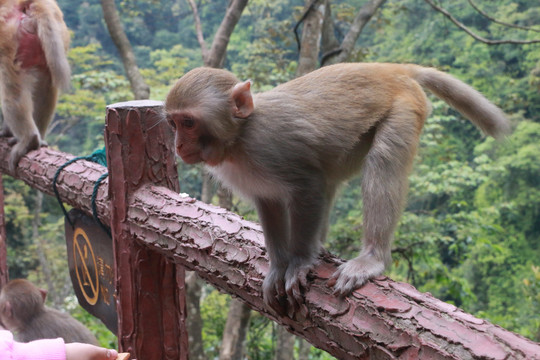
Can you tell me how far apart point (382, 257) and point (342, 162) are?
55cm

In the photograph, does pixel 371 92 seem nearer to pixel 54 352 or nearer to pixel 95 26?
pixel 54 352

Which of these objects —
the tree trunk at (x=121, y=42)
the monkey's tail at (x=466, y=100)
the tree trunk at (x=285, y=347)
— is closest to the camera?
the monkey's tail at (x=466, y=100)

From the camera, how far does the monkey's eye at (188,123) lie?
218 cm

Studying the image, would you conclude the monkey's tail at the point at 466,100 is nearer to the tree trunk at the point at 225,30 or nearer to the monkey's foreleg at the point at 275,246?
the monkey's foreleg at the point at 275,246

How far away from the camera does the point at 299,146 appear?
223 cm

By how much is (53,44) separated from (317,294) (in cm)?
381

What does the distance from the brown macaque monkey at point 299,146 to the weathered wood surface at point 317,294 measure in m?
0.10

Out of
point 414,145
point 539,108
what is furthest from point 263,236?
point 539,108

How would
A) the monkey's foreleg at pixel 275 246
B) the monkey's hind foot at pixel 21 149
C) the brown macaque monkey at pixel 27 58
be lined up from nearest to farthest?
the monkey's foreleg at pixel 275 246
the monkey's hind foot at pixel 21 149
the brown macaque monkey at pixel 27 58

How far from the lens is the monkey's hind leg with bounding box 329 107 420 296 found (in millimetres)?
2238

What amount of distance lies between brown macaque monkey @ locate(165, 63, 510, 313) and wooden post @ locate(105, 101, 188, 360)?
0.38 m

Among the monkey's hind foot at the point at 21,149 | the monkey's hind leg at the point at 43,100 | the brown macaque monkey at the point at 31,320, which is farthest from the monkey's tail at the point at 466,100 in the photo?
the monkey's hind leg at the point at 43,100

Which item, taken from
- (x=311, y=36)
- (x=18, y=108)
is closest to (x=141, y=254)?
(x=18, y=108)

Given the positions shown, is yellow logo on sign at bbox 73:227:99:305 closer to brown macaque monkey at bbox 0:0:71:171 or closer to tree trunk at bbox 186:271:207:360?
brown macaque monkey at bbox 0:0:71:171
